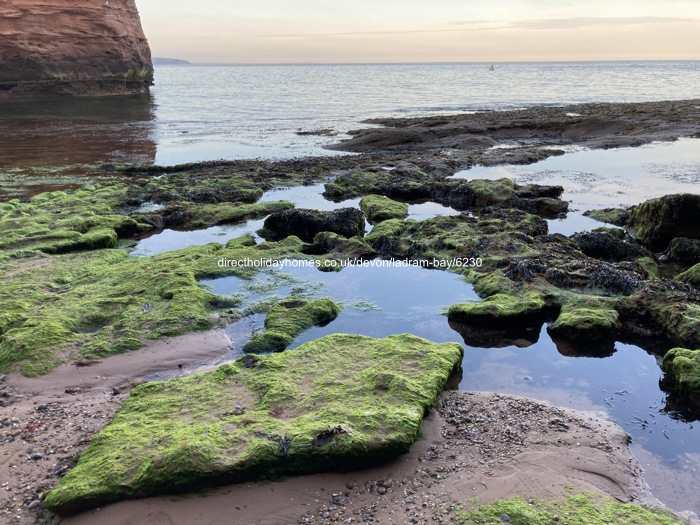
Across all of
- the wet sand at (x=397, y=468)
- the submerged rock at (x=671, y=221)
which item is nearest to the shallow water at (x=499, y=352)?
the wet sand at (x=397, y=468)

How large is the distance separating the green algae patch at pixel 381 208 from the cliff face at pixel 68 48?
5489 cm

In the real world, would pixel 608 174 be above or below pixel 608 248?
below

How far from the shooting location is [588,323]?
358 inches

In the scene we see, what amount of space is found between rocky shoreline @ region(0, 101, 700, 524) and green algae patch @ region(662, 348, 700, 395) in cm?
3

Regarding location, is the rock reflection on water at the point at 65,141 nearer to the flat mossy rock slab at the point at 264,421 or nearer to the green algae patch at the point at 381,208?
the green algae patch at the point at 381,208

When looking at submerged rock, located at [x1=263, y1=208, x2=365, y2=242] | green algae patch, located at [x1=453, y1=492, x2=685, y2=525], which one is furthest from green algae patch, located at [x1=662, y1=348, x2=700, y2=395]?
submerged rock, located at [x1=263, y1=208, x2=365, y2=242]

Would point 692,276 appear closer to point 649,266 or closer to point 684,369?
point 649,266

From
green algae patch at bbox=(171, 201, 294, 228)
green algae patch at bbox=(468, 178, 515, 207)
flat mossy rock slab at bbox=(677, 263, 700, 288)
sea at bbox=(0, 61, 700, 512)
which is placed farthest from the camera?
green algae patch at bbox=(468, 178, 515, 207)

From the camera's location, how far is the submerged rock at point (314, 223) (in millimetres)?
14453

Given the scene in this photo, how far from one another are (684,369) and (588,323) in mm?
1744

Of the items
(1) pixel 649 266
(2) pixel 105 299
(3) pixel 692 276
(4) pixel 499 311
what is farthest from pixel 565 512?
(2) pixel 105 299

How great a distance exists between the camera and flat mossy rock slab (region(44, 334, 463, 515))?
555 centimetres

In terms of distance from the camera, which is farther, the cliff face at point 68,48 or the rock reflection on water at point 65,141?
the cliff face at point 68,48

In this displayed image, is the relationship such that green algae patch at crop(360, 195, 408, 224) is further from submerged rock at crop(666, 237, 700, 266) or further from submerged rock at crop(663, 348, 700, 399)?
A: submerged rock at crop(663, 348, 700, 399)
